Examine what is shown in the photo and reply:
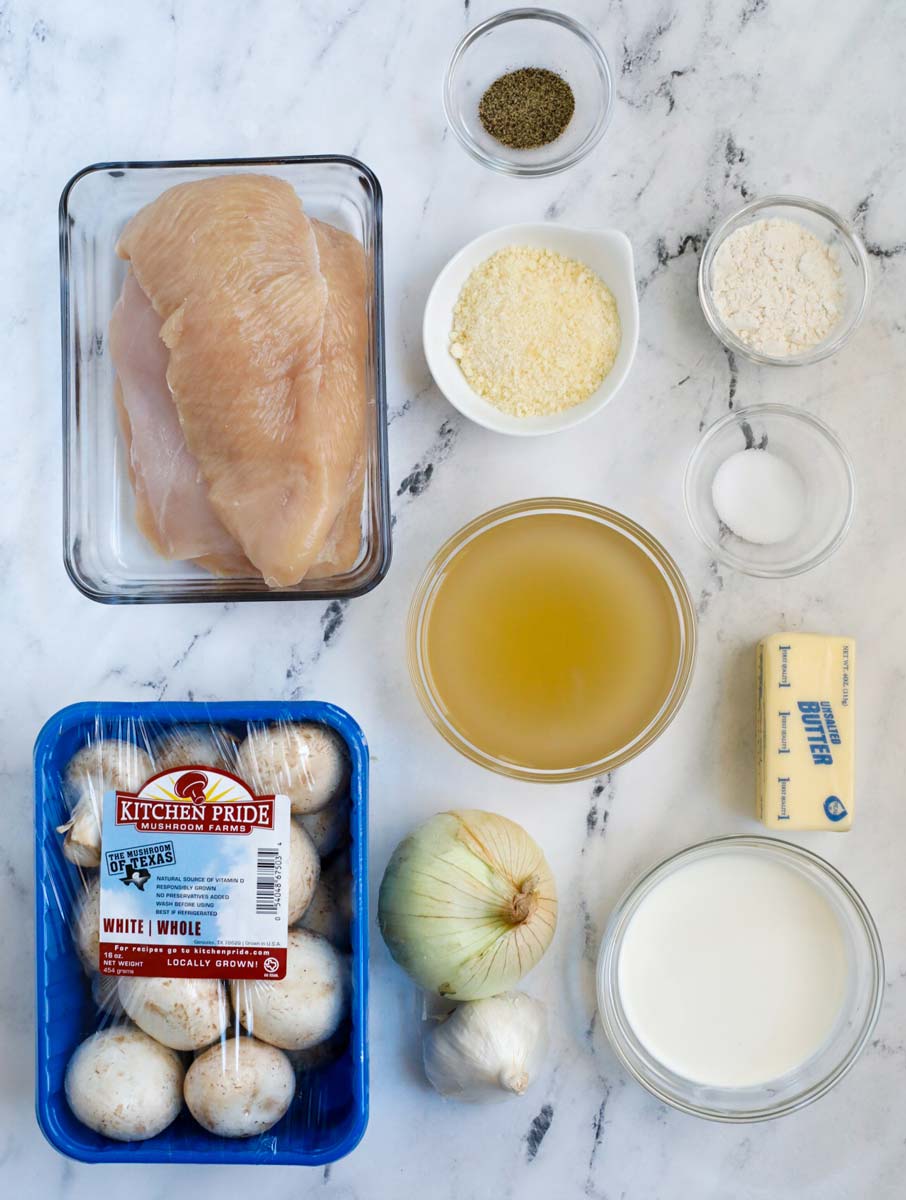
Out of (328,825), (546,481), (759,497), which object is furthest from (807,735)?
(328,825)

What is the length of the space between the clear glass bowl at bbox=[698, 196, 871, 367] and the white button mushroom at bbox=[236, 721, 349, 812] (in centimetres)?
69

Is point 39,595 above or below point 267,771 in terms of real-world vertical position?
above

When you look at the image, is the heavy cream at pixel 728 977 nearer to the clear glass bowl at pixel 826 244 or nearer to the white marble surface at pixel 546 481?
the white marble surface at pixel 546 481

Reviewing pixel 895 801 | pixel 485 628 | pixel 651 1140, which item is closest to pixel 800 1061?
pixel 651 1140

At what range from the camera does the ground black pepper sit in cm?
135

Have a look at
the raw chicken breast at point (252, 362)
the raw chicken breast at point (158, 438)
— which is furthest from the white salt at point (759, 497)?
the raw chicken breast at point (158, 438)

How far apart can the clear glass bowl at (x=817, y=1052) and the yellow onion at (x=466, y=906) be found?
11 cm

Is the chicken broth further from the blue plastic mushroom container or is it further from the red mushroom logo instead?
the red mushroom logo

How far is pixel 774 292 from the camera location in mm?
1312

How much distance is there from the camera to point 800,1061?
1311 mm

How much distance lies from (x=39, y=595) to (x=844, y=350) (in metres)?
1.08

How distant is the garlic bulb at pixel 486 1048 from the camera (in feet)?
3.99

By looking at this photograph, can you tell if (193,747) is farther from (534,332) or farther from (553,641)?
(534,332)

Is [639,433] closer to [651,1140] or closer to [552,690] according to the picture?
[552,690]
